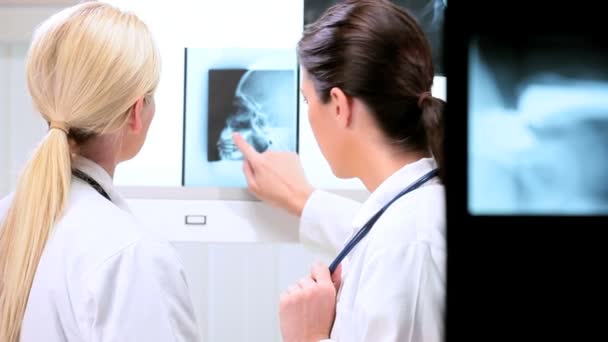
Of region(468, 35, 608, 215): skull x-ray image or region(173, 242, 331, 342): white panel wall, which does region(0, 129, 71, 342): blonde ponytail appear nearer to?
region(173, 242, 331, 342): white panel wall

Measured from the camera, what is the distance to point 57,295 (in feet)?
3.18

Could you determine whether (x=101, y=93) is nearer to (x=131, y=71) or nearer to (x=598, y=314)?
(x=131, y=71)

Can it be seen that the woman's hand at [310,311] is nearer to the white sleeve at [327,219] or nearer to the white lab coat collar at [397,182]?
the white lab coat collar at [397,182]

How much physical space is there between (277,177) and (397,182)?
37 centimetres

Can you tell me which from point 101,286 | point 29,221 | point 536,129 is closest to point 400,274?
point 101,286

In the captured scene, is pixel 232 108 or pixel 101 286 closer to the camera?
pixel 101 286

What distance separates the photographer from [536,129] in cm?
33

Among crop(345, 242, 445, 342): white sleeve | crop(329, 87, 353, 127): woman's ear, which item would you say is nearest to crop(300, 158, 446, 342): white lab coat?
crop(345, 242, 445, 342): white sleeve

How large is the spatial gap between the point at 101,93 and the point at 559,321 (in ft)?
2.69

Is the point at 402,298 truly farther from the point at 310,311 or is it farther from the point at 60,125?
the point at 60,125

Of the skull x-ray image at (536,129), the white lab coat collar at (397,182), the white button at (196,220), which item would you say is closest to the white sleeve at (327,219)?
the white button at (196,220)

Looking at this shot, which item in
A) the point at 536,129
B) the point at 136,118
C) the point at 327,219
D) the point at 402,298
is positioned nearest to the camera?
the point at 536,129

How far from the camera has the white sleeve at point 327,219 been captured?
1.35 m

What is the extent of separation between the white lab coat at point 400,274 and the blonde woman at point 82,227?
24cm
